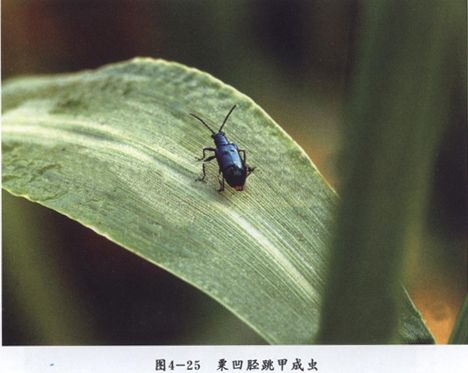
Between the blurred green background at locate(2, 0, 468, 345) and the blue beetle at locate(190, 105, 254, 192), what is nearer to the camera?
the blue beetle at locate(190, 105, 254, 192)

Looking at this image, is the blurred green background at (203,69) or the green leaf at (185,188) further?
the blurred green background at (203,69)

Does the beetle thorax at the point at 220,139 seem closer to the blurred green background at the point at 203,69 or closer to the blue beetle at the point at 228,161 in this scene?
the blue beetle at the point at 228,161

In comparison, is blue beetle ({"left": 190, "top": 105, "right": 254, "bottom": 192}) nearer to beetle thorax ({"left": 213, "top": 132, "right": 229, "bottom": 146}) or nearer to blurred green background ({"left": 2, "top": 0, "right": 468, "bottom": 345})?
beetle thorax ({"left": 213, "top": 132, "right": 229, "bottom": 146})

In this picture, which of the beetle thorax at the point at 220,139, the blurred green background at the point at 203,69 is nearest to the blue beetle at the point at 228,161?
the beetle thorax at the point at 220,139

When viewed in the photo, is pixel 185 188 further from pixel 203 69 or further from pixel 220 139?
pixel 203 69

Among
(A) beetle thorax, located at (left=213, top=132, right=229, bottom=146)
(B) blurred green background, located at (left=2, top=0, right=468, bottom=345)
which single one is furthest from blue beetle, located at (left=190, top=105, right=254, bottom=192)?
(B) blurred green background, located at (left=2, top=0, right=468, bottom=345)

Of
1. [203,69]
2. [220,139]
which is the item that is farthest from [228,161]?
[203,69]

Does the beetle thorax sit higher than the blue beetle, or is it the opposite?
the beetle thorax

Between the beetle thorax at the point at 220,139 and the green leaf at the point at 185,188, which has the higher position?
the beetle thorax at the point at 220,139

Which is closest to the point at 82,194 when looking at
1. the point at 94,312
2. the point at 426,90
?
the point at 94,312
